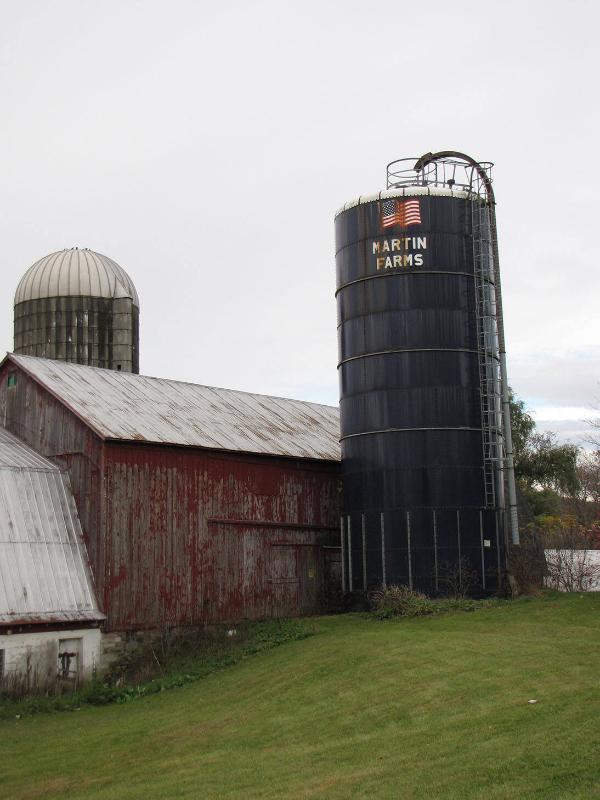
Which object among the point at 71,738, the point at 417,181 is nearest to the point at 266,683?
the point at 71,738

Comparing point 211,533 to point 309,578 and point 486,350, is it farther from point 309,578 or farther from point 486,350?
point 486,350

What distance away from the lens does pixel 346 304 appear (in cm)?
2920

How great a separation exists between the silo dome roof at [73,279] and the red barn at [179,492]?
454 inches

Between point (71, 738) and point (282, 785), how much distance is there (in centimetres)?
680

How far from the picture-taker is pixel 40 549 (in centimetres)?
2502

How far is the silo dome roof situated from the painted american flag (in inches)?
709

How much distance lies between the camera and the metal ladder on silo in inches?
1094

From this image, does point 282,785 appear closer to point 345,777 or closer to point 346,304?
point 345,777

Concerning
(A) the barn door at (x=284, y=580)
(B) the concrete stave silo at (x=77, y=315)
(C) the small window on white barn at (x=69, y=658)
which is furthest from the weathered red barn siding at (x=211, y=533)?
(B) the concrete stave silo at (x=77, y=315)

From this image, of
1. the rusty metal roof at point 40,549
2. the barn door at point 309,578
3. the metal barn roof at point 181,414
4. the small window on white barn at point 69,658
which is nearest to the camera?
the rusty metal roof at point 40,549

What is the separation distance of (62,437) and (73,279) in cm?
1685

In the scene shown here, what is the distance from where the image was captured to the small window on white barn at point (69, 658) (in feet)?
78.9

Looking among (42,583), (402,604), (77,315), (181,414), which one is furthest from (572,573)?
(77,315)

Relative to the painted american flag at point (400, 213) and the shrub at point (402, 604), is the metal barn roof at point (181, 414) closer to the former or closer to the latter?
the shrub at point (402, 604)
